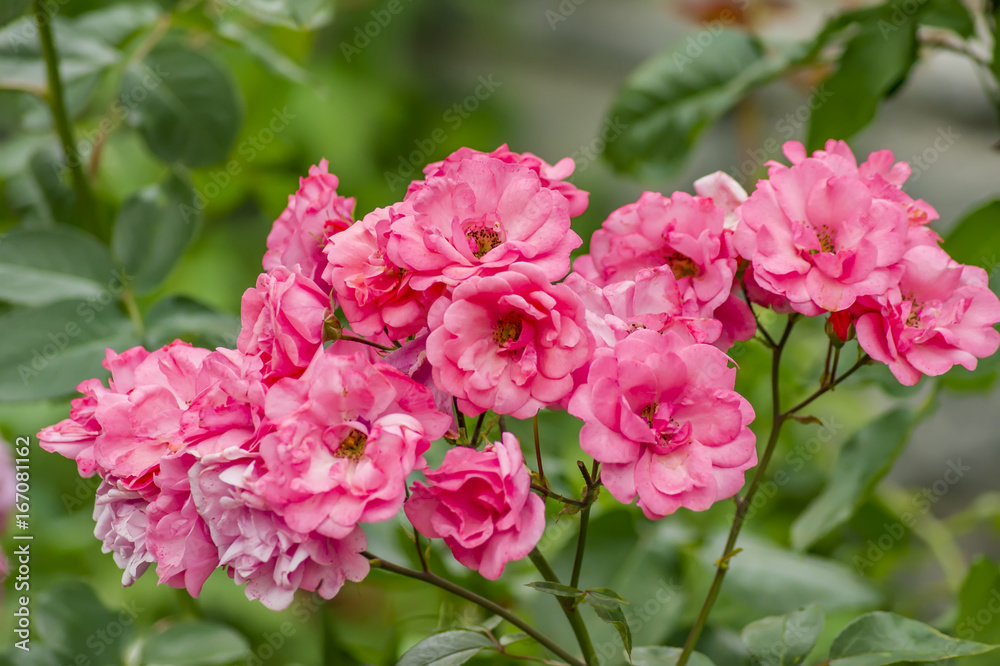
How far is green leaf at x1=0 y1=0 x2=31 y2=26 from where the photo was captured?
0.69m

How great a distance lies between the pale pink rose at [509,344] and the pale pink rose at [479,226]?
0.7 inches

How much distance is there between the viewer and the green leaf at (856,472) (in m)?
0.77

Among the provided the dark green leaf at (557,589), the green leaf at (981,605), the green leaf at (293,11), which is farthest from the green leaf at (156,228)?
the green leaf at (981,605)

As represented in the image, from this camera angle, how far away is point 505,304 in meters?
0.45

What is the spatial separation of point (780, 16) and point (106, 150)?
1249 mm

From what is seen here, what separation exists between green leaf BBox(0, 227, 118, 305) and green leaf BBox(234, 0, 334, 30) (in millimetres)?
257

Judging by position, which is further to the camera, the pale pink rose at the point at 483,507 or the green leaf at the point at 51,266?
the green leaf at the point at 51,266

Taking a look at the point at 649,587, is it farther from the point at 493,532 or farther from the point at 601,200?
the point at 601,200

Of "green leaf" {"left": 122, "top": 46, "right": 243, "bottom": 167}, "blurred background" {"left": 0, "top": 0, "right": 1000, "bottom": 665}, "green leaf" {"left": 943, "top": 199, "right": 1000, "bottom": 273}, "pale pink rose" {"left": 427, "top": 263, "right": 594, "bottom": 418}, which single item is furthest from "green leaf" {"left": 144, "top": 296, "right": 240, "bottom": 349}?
"green leaf" {"left": 943, "top": 199, "right": 1000, "bottom": 273}

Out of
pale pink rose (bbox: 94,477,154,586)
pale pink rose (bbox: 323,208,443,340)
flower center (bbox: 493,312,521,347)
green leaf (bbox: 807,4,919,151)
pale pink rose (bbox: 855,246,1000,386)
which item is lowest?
pale pink rose (bbox: 94,477,154,586)

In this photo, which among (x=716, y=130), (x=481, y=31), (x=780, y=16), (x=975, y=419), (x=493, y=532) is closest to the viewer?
(x=493, y=532)

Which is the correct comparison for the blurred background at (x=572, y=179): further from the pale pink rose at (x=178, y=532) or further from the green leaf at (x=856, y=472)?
the pale pink rose at (x=178, y=532)

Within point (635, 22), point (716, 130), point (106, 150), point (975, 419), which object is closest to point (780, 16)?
point (716, 130)

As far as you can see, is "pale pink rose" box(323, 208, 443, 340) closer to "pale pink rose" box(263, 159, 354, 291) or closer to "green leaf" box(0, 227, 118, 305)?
"pale pink rose" box(263, 159, 354, 291)
